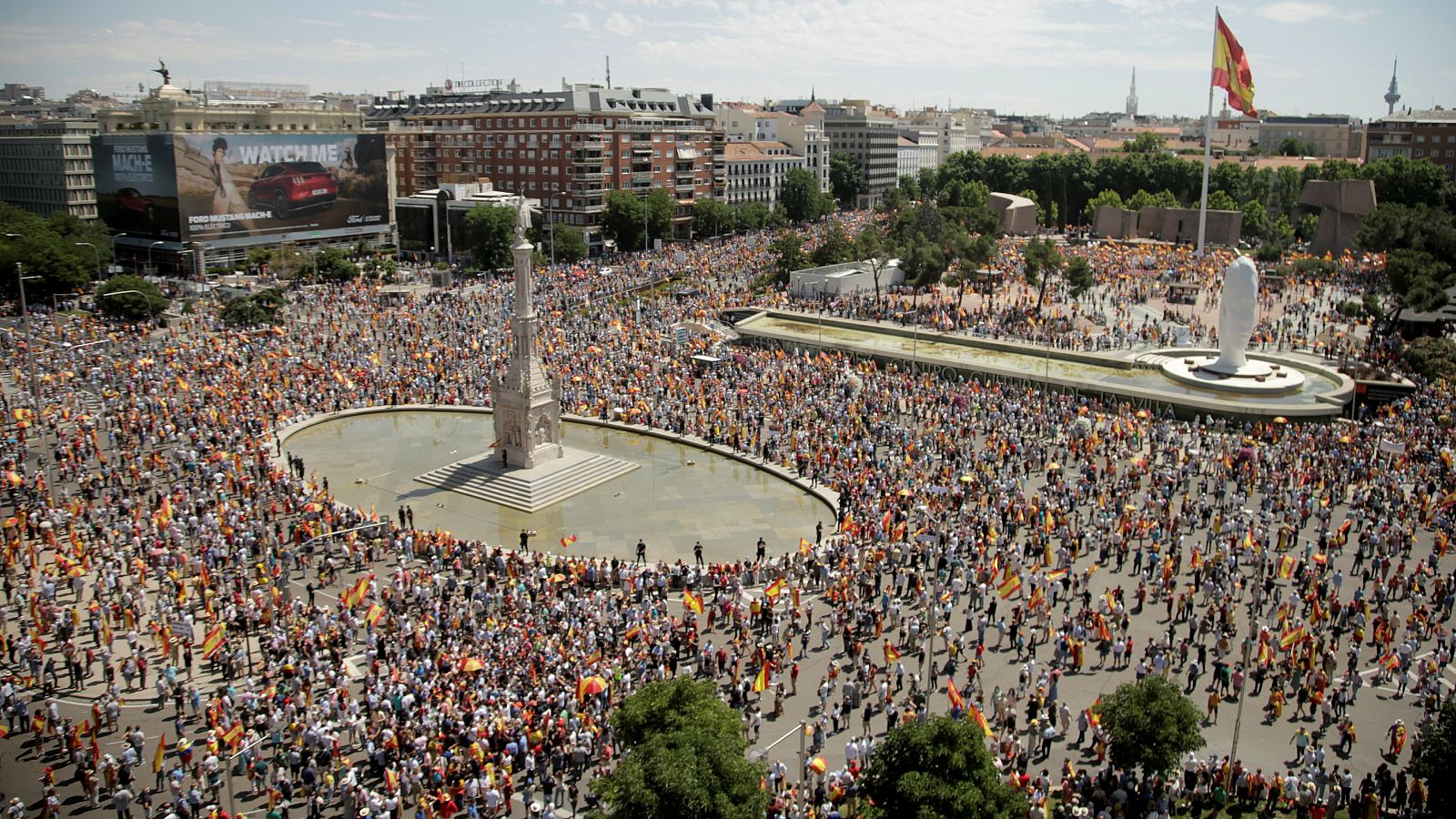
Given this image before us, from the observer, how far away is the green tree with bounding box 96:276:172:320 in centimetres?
6047

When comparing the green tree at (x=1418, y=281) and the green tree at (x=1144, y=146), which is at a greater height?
the green tree at (x=1144, y=146)

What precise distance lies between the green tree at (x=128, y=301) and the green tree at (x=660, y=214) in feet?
143

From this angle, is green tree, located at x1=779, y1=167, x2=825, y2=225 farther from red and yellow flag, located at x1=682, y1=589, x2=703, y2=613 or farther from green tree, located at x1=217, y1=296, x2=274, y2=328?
red and yellow flag, located at x1=682, y1=589, x2=703, y2=613

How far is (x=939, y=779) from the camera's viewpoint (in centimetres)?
1659

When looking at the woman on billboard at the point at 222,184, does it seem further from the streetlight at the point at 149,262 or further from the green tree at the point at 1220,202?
the green tree at the point at 1220,202

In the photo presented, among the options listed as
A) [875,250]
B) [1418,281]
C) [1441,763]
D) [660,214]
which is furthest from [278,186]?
[1441,763]

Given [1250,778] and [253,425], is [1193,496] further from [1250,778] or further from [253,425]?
[253,425]

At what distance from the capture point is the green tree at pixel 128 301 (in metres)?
60.5

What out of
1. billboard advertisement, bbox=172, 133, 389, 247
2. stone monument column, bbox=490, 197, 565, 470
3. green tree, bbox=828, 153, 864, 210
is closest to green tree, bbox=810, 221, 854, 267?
billboard advertisement, bbox=172, 133, 389, 247

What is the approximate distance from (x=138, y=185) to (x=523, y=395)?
61.3 meters

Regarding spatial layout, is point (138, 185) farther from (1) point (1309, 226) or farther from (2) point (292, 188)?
(1) point (1309, 226)

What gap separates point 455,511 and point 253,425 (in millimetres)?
11741

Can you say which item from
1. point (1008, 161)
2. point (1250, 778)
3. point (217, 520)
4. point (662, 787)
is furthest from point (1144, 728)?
point (1008, 161)

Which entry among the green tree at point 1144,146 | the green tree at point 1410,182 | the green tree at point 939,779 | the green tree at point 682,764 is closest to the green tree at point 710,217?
the green tree at point 1410,182
